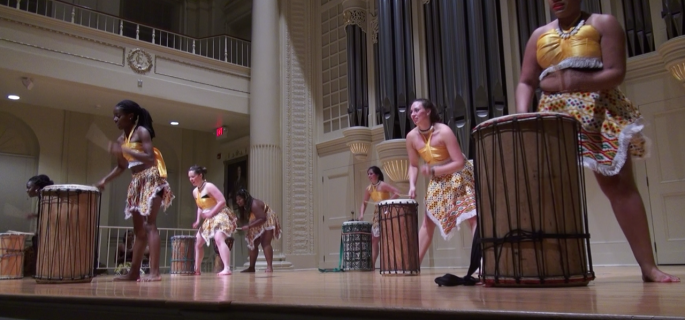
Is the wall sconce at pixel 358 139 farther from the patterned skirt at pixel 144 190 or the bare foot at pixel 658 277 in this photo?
the bare foot at pixel 658 277

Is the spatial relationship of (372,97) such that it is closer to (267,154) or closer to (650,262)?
(267,154)

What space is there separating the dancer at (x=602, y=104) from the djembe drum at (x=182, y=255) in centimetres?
660

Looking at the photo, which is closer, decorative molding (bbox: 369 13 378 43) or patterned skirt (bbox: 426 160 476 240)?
patterned skirt (bbox: 426 160 476 240)

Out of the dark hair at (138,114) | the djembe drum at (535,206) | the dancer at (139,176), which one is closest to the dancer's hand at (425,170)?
the djembe drum at (535,206)

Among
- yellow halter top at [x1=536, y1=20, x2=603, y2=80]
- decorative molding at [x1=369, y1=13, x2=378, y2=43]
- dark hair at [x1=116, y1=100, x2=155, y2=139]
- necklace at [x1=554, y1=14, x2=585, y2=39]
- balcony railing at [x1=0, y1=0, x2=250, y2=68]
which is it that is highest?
balcony railing at [x1=0, y1=0, x2=250, y2=68]

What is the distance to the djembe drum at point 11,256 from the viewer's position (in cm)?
721

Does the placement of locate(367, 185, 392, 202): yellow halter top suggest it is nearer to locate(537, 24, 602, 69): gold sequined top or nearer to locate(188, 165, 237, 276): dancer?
locate(188, 165, 237, 276): dancer

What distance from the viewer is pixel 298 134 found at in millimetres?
10984

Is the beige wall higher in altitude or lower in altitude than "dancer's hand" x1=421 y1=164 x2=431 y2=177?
higher

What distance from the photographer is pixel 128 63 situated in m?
9.77

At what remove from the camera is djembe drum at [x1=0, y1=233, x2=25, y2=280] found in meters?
7.21

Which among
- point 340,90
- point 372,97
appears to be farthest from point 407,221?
point 340,90

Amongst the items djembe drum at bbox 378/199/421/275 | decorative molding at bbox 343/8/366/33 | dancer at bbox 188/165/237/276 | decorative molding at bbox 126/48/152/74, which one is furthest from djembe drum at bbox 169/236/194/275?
decorative molding at bbox 343/8/366/33

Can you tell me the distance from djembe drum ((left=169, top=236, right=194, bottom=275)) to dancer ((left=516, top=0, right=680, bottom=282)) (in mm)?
6601
